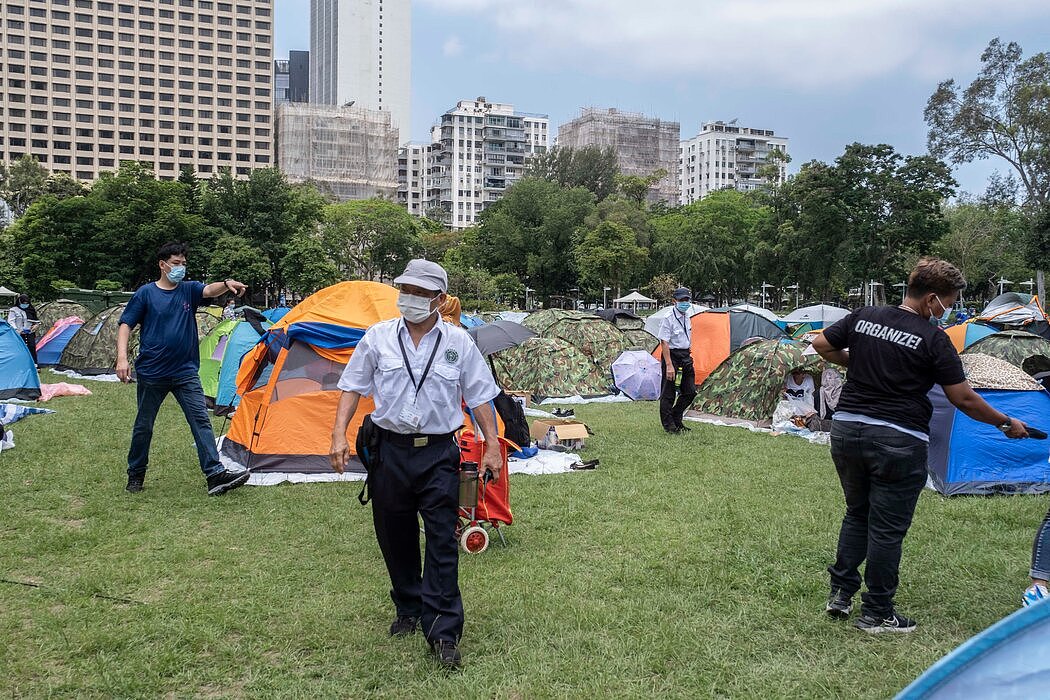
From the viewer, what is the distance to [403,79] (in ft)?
419

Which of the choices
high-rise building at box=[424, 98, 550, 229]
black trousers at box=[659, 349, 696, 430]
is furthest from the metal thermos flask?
high-rise building at box=[424, 98, 550, 229]

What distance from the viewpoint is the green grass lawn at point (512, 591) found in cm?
348

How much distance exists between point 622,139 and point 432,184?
31437 millimetres

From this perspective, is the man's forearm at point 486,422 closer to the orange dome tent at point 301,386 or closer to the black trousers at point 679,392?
the orange dome tent at point 301,386

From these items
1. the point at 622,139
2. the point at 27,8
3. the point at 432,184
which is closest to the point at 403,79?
the point at 432,184

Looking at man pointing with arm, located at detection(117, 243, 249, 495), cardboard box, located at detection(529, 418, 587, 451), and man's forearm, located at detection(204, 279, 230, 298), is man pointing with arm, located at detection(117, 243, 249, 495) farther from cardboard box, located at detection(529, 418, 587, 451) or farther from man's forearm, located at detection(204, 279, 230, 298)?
cardboard box, located at detection(529, 418, 587, 451)

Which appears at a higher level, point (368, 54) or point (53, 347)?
point (368, 54)

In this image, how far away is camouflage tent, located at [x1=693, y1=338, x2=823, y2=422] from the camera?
1100 cm

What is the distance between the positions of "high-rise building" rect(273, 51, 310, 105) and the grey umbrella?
170 metres

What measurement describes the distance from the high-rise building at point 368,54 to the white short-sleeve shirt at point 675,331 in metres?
121

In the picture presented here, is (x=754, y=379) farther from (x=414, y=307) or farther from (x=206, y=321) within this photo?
(x=206, y=321)

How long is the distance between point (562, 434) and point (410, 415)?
5.52 meters

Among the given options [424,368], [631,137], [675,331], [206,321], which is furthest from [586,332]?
[631,137]

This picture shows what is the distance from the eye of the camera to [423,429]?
11.7 feet
